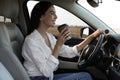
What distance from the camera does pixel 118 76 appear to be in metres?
2.60

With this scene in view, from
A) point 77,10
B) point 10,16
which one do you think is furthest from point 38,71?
point 77,10

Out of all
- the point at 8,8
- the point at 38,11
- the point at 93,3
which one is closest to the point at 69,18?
the point at 93,3

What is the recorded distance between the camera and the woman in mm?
2711

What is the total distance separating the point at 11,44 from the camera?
112 inches

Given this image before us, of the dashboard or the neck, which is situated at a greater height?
the neck

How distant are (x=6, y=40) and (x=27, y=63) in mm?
266

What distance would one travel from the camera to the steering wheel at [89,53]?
2.86 meters

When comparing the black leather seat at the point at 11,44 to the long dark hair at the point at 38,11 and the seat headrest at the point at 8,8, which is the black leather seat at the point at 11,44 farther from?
the long dark hair at the point at 38,11

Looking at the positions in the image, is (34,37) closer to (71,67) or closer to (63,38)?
(63,38)

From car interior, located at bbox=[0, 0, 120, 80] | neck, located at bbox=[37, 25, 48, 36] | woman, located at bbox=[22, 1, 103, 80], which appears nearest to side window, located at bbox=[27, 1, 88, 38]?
car interior, located at bbox=[0, 0, 120, 80]

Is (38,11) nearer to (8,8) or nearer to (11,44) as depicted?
(8,8)

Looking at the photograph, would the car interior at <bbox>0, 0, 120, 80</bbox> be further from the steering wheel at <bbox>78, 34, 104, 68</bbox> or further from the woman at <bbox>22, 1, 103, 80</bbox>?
the woman at <bbox>22, 1, 103, 80</bbox>

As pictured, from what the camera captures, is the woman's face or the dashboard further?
the woman's face

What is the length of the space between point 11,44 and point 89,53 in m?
0.67
